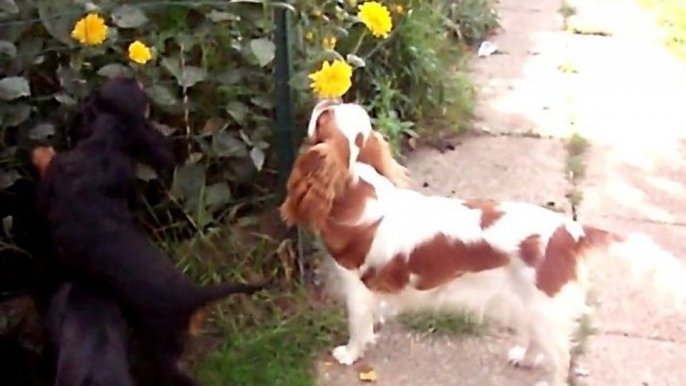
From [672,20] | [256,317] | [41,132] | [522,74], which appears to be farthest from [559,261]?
[672,20]

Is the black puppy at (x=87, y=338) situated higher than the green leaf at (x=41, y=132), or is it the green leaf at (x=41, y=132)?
the green leaf at (x=41, y=132)

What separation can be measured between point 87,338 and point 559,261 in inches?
57.2

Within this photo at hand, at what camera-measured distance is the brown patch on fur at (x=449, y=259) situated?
3752 millimetres

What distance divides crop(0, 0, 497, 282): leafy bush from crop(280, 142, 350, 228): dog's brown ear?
0.33 metres

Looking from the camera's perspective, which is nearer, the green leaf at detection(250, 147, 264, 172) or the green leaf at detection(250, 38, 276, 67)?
the green leaf at detection(250, 38, 276, 67)

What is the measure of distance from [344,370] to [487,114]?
2.34 m

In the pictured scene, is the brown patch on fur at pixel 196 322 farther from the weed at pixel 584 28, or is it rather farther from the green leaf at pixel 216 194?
the weed at pixel 584 28

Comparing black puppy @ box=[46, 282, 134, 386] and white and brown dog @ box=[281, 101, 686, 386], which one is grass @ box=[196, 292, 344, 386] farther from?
black puppy @ box=[46, 282, 134, 386]

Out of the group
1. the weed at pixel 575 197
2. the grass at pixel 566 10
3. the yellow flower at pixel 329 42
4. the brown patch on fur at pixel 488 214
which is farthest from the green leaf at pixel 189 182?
the grass at pixel 566 10

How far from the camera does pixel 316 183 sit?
384 centimetres

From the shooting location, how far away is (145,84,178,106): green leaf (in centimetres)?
409

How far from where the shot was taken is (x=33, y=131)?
13.1 feet

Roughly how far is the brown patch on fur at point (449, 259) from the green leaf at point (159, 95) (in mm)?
1008

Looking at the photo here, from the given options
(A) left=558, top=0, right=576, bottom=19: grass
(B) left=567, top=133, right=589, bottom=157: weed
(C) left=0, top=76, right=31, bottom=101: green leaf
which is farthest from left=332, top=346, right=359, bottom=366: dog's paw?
(A) left=558, top=0, right=576, bottom=19: grass
